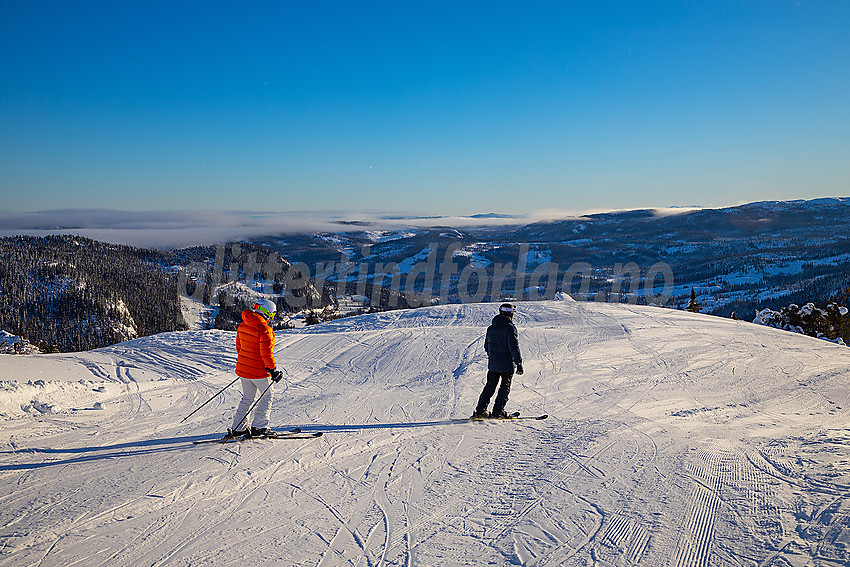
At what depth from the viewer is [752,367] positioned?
1116cm

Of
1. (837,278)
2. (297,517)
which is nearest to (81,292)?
(297,517)

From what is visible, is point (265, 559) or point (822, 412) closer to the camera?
point (265, 559)

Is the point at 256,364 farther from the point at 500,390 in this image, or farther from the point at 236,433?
the point at 500,390

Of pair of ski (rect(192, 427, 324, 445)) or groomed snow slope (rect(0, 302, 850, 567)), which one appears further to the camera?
pair of ski (rect(192, 427, 324, 445))

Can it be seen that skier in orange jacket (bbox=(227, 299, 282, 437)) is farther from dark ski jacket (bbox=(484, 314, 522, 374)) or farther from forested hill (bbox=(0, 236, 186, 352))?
forested hill (bbox=(0, 236, 186, 352))

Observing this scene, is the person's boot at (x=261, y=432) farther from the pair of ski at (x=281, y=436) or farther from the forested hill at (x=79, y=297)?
the forested hill at (x=79, y=297)

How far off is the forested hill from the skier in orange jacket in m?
124

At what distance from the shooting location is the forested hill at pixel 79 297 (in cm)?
11331

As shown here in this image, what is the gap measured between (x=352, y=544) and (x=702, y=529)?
9.43ft

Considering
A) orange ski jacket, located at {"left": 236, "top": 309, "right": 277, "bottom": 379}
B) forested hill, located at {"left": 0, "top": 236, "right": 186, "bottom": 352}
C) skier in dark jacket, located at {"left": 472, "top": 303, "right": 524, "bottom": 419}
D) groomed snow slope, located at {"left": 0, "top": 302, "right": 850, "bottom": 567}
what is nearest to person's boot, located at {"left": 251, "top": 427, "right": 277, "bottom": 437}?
groomed snow slope, located at {"left": 0, "top": 302, "right": 850, "bottom": 567}

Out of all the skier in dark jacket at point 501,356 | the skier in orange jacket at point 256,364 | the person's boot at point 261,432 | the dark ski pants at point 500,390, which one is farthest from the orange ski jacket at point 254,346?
the dark ski pants at point 500,390

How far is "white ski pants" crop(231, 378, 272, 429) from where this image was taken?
5.95 m

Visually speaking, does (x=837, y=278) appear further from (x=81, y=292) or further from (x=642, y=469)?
(x=81, y=292)

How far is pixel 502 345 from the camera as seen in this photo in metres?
6.88
